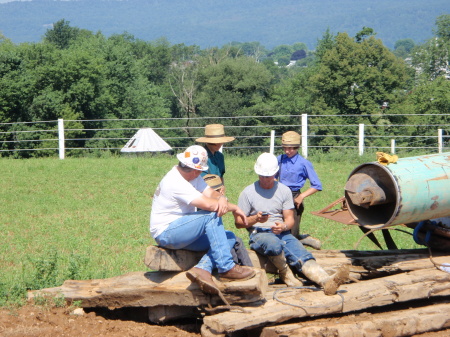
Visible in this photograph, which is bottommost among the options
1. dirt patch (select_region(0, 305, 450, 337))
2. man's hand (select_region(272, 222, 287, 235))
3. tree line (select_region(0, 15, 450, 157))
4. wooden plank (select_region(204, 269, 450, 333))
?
dirt patch (select_region(0, 305, 450, 337))

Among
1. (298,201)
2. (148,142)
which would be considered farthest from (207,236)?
(148,142)

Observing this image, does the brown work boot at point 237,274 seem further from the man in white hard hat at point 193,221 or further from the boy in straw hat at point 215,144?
the boy in straw hat at point 215,144

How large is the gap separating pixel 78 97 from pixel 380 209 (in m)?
39.7

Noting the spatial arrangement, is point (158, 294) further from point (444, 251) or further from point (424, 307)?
point (444, 251)

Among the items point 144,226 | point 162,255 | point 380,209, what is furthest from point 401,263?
point 144,226

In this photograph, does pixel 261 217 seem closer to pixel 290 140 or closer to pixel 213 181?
pixel 213 181

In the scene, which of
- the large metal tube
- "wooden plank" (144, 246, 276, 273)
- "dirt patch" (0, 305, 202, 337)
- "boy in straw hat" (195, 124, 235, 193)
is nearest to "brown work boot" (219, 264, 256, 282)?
"wooden plank" (144, 246, 276, 273)

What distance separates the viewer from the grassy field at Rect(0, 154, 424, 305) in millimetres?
8594

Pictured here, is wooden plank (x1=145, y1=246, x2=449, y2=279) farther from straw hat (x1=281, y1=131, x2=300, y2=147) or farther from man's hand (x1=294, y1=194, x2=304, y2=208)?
straw hat (x1=281, y1=131, x2=300, y2=147)

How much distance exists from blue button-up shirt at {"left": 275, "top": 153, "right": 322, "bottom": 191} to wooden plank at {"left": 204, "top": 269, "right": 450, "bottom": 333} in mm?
2061

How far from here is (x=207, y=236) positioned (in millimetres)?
6352

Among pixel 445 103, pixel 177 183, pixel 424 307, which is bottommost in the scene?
pixel 424 307

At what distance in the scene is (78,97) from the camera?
148 feet

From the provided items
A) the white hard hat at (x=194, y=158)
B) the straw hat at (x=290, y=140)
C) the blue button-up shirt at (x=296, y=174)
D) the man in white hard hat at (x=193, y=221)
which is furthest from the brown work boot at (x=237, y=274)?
the straw hat at (x=290, y=140)
